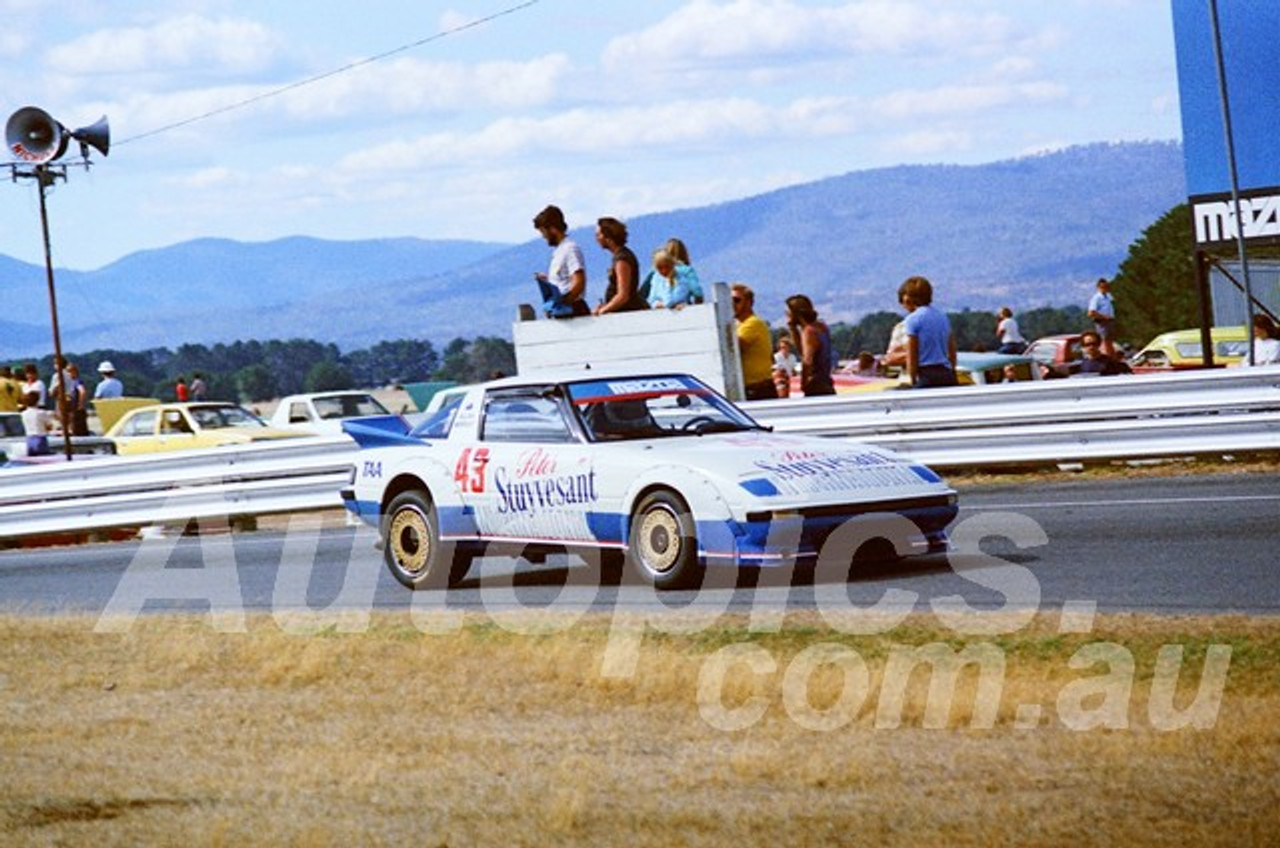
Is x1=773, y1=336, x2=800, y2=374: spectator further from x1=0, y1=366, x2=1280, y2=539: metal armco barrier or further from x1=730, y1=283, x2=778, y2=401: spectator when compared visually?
x1=0, y1=366, x2=1280, y2=539: metal armco barrier

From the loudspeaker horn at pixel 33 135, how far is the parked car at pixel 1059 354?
14.1 meters

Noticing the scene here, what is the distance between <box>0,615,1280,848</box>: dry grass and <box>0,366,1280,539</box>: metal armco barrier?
7545 mm

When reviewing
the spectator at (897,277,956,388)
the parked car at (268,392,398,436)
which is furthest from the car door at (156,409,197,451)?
the spectator at (897,277,956,388)

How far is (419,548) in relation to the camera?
13.5 m

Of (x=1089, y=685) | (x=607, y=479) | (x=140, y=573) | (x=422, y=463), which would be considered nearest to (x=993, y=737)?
(x=1089, y=685)

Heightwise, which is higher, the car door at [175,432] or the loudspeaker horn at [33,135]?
the loudspeaker horn at [33,135]

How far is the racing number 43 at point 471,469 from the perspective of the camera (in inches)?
520

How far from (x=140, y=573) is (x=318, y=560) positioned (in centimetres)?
169

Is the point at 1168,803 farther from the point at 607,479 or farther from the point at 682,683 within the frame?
the point at 607,479

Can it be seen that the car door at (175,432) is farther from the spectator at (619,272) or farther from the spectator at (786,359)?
the spectator at (619,272)

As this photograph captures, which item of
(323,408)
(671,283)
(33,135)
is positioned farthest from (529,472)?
(323,408)

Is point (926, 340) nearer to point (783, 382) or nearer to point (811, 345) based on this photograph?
point (811, 345)

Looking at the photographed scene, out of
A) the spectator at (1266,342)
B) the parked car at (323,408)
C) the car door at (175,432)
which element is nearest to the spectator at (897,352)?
the spectator at (1266,342)

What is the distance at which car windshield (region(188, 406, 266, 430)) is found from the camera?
111 ft
